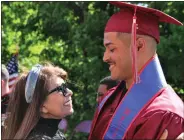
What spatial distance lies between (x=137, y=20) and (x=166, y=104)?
0.66 meters

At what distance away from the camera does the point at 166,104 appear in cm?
287

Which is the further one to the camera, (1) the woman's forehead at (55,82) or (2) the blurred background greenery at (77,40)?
(2) the blurred background greenery at (77,40)

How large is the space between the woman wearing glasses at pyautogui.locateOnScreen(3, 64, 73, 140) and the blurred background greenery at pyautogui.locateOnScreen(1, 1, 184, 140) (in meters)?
5.79

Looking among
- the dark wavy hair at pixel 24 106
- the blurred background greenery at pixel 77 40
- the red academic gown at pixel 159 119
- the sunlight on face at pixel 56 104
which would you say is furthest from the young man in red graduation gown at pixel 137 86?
the blurred background greenery at pixel 77 40

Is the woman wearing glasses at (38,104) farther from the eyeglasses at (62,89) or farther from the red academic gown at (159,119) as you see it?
the red academic gown at (159,119)

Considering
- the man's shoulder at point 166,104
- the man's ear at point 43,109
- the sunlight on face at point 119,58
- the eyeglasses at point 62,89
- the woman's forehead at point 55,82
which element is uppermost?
the sunlight on face at point 119,58

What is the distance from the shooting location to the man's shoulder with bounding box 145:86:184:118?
2844 mm

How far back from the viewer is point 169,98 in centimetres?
292

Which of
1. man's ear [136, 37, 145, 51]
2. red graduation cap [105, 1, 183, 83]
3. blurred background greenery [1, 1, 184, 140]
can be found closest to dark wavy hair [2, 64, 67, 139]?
red graduation cap [105, 1, 183, 83]

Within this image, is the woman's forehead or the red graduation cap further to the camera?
the woman's forehead

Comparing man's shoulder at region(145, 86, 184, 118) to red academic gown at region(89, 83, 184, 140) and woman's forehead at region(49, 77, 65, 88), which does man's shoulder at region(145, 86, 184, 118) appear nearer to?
red academic gown at region(89, 83, 184, 140)

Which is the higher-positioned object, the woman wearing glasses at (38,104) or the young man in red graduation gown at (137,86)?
the young man in red graduation gown at (137,86)

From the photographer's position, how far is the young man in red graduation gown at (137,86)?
9.22 ft

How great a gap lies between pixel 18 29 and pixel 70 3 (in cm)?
221
